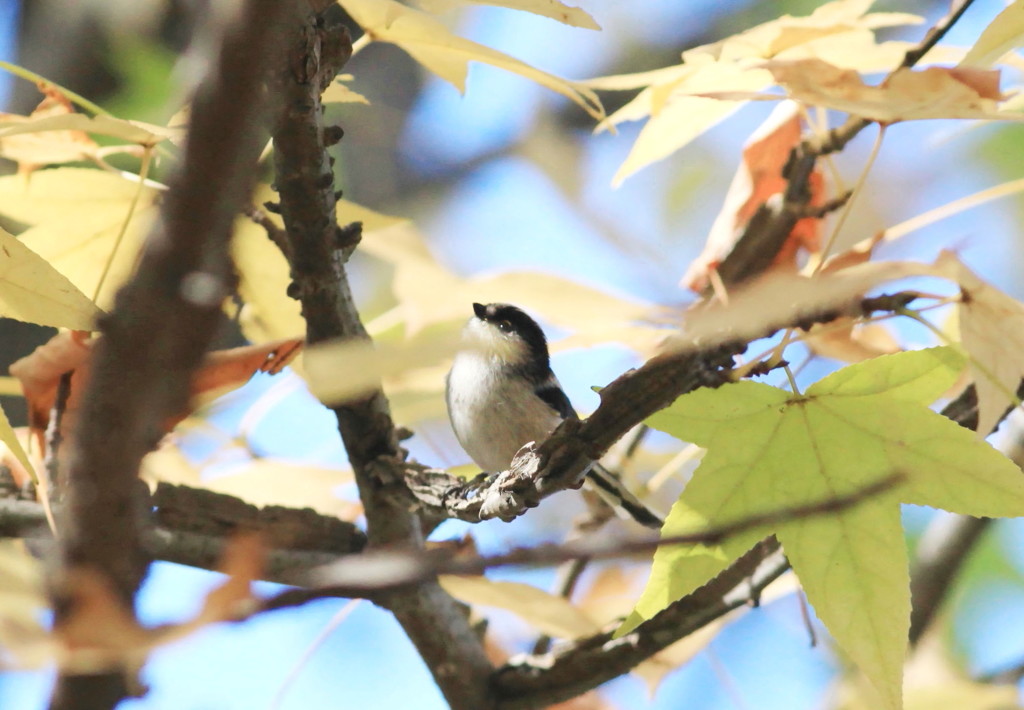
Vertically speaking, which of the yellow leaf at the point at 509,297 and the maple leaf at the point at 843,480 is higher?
the yellow leaf at the point at 509,297

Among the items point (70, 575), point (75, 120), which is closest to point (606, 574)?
point (75, 120)

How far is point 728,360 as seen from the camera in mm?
645

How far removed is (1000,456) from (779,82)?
1.19ft

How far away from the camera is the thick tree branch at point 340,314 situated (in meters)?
0.82

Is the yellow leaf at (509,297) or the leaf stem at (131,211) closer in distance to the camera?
the leaf stem at (131,211)

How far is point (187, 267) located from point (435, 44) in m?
0.73

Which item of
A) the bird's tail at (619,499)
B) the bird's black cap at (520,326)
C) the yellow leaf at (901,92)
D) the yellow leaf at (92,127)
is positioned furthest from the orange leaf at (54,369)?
the bird's black cap at (520,326)

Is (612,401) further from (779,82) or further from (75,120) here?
(75,120)

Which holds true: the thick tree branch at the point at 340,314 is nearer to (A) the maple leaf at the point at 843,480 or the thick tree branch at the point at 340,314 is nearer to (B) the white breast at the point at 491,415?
(A) the maple leaf at the point at 843,480

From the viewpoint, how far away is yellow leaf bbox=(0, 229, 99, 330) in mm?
703

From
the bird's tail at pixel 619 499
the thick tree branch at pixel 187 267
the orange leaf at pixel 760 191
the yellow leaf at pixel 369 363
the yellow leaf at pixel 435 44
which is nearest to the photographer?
the thick tree branch at pixel 187 267

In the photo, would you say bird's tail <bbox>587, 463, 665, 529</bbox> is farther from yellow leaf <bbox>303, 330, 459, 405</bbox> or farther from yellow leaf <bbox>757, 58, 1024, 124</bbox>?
yellow leaf <bbox>303, 330, 459, 405</bbox>

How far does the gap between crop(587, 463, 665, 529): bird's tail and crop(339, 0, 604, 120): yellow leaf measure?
2.68 feet

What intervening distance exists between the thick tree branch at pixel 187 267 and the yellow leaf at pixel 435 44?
63 cm
